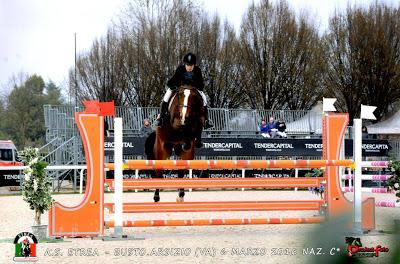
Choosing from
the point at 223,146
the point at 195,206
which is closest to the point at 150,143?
the point at 195,206

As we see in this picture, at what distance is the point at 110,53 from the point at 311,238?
134 ft

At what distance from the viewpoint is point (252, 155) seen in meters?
21.8

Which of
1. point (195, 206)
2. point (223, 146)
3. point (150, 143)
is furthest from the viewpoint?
point (223, 146)

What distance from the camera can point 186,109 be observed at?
30.2ft

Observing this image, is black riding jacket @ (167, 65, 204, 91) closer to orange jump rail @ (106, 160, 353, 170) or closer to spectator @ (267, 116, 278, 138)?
orange jump rail @ (106, 160, 353, 170)

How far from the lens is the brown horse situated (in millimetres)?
9232

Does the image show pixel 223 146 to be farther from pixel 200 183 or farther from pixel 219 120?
pixel 200 183

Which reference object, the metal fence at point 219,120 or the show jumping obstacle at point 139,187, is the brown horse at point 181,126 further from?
the metal fence at point 219,120

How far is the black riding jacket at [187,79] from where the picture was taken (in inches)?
371

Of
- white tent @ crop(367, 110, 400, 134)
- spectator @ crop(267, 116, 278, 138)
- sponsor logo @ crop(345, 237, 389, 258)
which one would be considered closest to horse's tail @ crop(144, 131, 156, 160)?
sponsor logo @ crop(345, 237, 389, 258)

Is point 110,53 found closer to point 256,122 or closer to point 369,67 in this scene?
point 369,67

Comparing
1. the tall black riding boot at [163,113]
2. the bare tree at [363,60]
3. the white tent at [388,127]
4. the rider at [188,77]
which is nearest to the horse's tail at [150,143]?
the tall black riding boot at [163,113]

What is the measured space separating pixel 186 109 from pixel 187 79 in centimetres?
44

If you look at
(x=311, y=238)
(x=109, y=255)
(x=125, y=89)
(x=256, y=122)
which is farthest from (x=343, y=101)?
(x=311, y=238)
